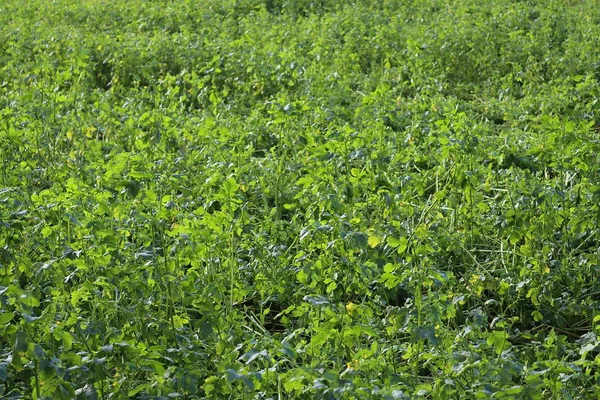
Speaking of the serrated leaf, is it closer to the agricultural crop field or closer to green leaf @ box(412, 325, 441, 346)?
the agricultural crop field

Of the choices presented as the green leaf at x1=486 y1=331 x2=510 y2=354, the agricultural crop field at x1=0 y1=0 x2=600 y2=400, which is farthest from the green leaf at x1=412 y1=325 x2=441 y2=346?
the green leaf at x1=486 y1=331 x2=510 y2=354

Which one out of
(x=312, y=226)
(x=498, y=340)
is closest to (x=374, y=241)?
(x=312, y=226)

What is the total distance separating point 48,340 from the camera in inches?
115

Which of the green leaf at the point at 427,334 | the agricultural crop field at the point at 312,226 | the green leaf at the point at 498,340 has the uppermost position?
the green leaf at the point at 427,334

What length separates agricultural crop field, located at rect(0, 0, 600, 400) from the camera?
114 inches

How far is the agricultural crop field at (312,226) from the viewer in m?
2.90

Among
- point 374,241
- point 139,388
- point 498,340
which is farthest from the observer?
point 374,241

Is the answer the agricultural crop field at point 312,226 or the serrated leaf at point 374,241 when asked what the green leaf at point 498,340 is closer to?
the agricultural crop field at point 312,226

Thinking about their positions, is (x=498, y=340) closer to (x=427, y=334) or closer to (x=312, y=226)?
(x=427, y=334)

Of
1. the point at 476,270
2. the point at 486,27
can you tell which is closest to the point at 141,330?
the point at 476,270

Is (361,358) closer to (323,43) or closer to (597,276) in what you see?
(597,276)

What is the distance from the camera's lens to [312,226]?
11.1ft

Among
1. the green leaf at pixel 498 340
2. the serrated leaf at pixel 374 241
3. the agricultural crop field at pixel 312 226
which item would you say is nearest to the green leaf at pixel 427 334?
the agricultural crop field at pixel 312 226

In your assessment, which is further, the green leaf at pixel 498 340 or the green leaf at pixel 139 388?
the green leaf at pixel 498 340
